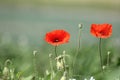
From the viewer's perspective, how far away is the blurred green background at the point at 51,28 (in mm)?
3881

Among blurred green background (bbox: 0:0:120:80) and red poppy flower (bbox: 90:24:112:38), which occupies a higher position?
red poppy flower (bbox: 90:24:112:38)

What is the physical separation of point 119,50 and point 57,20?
24.3 feet

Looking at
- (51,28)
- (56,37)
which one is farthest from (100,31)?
(51,28)

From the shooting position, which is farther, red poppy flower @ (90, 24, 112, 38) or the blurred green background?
the blurred green background

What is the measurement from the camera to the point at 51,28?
1021 cm

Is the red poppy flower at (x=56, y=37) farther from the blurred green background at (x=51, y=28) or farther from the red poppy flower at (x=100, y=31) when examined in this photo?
the blurred green background at (x=51, y=28)

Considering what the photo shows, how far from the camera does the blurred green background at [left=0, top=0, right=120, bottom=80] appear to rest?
12.7ft

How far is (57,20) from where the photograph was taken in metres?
12.0

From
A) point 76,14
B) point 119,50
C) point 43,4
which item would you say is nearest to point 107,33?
point 119,50

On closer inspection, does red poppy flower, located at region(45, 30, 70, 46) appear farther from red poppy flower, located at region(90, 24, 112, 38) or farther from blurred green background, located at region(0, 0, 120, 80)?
blurred green background, located at region(0, 0, 120, 80)

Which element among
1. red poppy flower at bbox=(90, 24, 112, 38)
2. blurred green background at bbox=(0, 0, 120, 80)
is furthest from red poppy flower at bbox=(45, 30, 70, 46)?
blurred green background at bbox=(0, 0, 120, 80)

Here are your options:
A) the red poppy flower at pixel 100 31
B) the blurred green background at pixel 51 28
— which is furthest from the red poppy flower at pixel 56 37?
the blurred green background at pixel 51 28

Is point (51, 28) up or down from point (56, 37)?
down

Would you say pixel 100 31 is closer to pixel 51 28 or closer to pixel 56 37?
pixel 56 37
